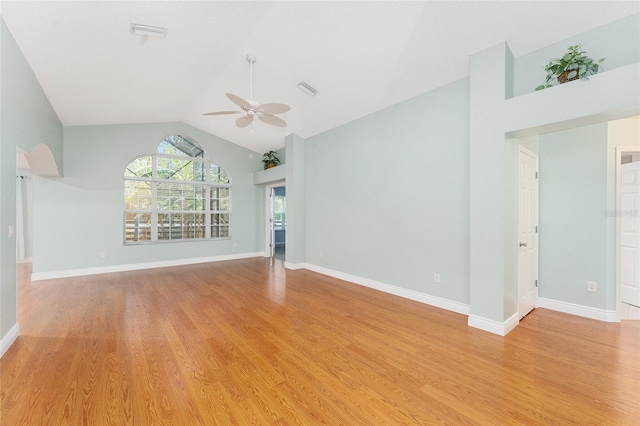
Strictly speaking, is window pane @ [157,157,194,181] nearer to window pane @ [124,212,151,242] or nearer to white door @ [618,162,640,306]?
window pane @ [124,212,151,242]

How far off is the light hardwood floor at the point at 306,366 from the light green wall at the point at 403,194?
0.64 meters

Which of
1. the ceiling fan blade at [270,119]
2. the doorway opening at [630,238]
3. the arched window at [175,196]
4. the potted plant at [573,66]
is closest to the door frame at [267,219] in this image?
the arched window at [175,196]

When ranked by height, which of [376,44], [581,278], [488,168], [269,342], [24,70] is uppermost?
[376,44]

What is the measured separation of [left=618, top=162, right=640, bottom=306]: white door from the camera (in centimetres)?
326

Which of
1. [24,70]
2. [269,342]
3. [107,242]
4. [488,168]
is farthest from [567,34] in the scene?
[107,242]

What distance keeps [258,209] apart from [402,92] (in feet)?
16.9

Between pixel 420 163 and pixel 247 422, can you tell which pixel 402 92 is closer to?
pixel 420 163

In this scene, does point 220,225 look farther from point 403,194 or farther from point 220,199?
point 403,194

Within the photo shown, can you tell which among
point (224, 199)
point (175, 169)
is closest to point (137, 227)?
point (175, 169)

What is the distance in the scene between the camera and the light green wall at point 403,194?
338 cm

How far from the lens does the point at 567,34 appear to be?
2602mm

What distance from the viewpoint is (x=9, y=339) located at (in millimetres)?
2516

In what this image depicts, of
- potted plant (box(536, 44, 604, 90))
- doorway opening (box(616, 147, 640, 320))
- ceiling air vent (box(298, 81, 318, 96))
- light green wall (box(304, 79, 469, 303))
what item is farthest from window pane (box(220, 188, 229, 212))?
doorway opening (box(616, 147, 640, 320))

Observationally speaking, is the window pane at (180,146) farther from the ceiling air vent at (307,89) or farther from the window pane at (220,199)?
the ceiling air vent at (307,89)
